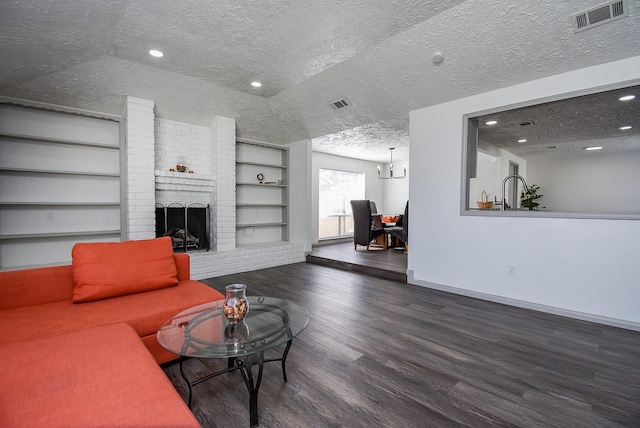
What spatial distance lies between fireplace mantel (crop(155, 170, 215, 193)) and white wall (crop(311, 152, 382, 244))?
301cm

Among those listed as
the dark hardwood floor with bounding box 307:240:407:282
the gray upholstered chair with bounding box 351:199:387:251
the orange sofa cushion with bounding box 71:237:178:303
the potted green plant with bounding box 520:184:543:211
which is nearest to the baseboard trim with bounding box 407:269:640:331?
the dark hardwood floor with bounding box 307:240:407:282

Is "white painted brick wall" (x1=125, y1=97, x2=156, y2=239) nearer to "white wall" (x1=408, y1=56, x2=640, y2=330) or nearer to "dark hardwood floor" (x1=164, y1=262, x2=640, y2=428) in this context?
"dark hardwood floor" (x1=164, y1=262, x2=640, y2=428)

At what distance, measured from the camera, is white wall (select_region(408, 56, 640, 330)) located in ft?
8.44

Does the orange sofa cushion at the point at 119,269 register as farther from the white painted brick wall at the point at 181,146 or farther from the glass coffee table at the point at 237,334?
the white painted brick wall at the point at 181,146

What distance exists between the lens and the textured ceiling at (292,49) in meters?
2.36

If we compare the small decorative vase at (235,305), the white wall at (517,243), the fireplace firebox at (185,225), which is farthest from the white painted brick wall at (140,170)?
the white wall at (517,243)

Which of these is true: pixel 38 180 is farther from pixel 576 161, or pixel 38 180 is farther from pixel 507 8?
pixel 576 161

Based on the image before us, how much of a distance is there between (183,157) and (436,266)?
4.25m

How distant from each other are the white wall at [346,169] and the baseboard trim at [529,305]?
3704 millimetres

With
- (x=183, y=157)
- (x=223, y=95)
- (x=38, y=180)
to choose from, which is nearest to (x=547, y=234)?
(x=223, y=95)

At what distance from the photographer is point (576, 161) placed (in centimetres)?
462

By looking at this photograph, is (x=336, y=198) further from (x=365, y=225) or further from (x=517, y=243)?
(x=517, y=243)

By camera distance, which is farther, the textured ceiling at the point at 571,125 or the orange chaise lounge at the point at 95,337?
the textured ceiling at the point at 571,125

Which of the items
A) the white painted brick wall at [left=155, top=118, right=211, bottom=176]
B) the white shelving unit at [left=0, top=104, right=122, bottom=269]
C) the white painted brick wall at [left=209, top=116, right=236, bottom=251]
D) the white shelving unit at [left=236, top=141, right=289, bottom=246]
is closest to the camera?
the white shelving unit at [left=0, top=104, right=122, bottom=269]
